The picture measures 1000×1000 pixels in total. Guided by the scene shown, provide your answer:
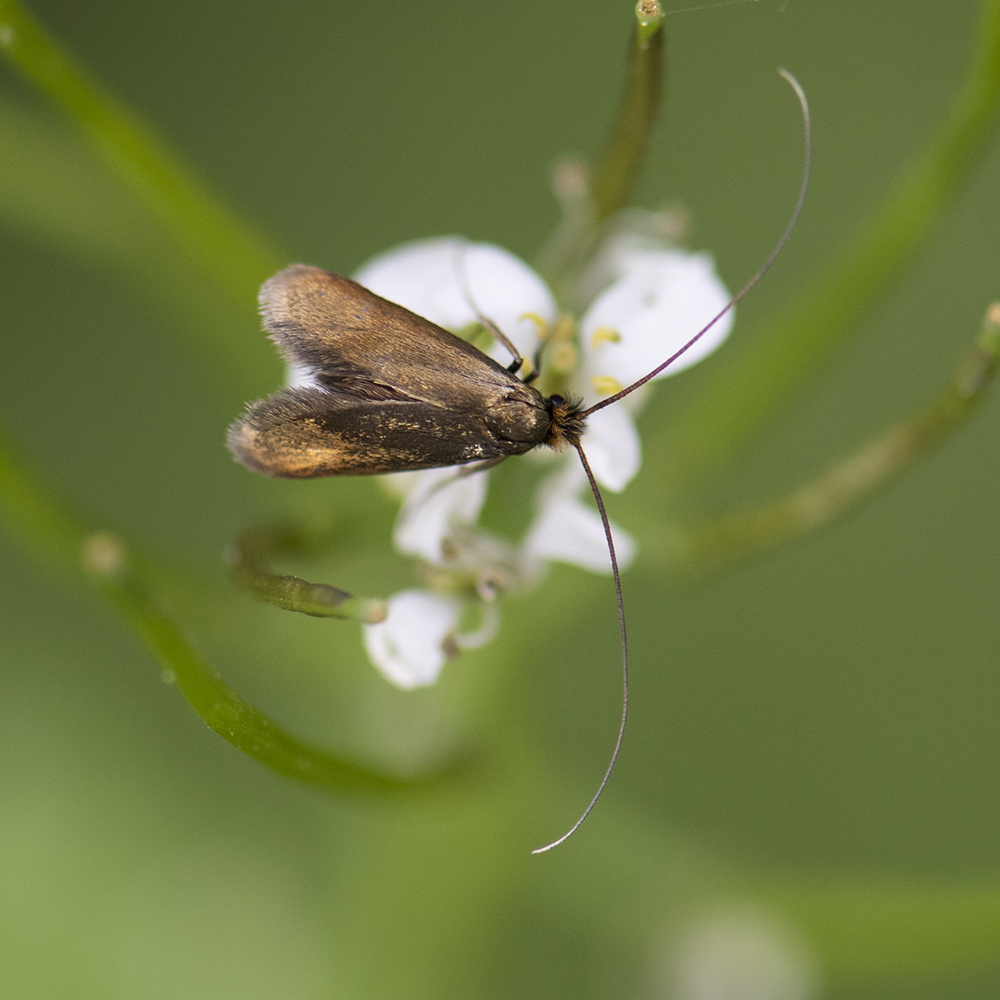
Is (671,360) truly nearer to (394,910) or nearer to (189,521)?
(394,910)

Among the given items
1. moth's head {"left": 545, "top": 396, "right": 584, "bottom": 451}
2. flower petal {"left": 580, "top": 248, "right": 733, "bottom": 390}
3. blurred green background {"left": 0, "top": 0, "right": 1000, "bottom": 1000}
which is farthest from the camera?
blurred green background {"left": 0, "top": 0, "right": 1000, "bottom": 1000}

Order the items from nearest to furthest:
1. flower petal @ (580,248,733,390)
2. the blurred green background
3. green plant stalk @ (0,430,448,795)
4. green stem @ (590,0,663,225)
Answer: green plant stalk @ (0,430,448,795)
green stem @ (590,0,663,225)
flower petal @ (580,248,733,390)
the blurred green background

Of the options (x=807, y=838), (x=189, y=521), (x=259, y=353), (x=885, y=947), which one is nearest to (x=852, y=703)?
(x=807, y=838)

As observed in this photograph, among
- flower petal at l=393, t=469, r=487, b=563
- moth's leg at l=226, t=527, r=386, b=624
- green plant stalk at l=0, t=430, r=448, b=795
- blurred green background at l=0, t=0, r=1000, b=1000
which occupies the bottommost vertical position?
green plant stalk at l=0, t=430, r=448, b=795

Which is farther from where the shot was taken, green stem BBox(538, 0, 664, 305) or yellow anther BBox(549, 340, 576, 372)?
yellow anther BBox(549, 340, 576, 372)

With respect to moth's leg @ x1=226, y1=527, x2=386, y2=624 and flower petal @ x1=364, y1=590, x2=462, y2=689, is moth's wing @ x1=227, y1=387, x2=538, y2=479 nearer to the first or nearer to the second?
moth's leg @ x1=226, y1=527, x2=386, y2=624

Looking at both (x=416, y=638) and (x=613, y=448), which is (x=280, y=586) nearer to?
(x=416, y=638)

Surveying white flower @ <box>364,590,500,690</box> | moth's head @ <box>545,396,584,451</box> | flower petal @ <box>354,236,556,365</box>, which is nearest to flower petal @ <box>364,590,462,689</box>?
white flower @ <box>364,590,500,690</box>

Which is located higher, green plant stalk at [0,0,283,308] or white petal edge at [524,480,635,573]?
green plant stalk at [0,0,283,308]
